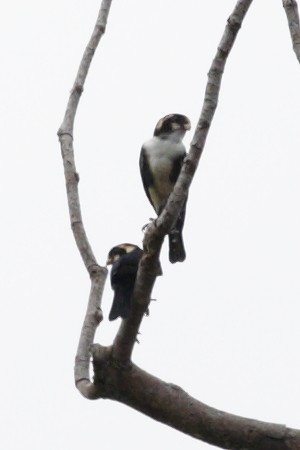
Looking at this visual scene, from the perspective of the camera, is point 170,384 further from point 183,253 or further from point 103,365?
point 183,253

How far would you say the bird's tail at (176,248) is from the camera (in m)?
7.80

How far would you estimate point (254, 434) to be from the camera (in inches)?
154

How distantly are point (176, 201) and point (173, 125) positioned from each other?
4.00 metres

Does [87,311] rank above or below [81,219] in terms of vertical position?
below

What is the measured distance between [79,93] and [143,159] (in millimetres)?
2987

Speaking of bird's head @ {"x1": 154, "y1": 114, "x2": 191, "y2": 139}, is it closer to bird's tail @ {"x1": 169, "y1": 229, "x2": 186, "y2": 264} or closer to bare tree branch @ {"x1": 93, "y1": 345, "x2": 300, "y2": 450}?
bird's tail @ {"x1": 169, "y1": 229, "x2": 186, "y2": 264}

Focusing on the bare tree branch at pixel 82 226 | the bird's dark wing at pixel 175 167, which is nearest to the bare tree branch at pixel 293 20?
the bare tree branch at pixel 82 226

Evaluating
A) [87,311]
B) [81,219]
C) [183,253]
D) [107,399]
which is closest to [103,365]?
[107,399]

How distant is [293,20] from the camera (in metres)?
4.47

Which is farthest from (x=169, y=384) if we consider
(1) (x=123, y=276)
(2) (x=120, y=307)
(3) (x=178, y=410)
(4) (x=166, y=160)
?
(4) (x=166, y=160)

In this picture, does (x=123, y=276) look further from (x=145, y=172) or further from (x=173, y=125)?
(x=145, y=172)

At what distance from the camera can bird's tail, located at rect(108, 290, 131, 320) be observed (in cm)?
411

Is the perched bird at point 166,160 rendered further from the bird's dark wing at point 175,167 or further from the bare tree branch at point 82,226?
the bare tree branch at point 82,226

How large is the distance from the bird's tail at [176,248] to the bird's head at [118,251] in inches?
110
